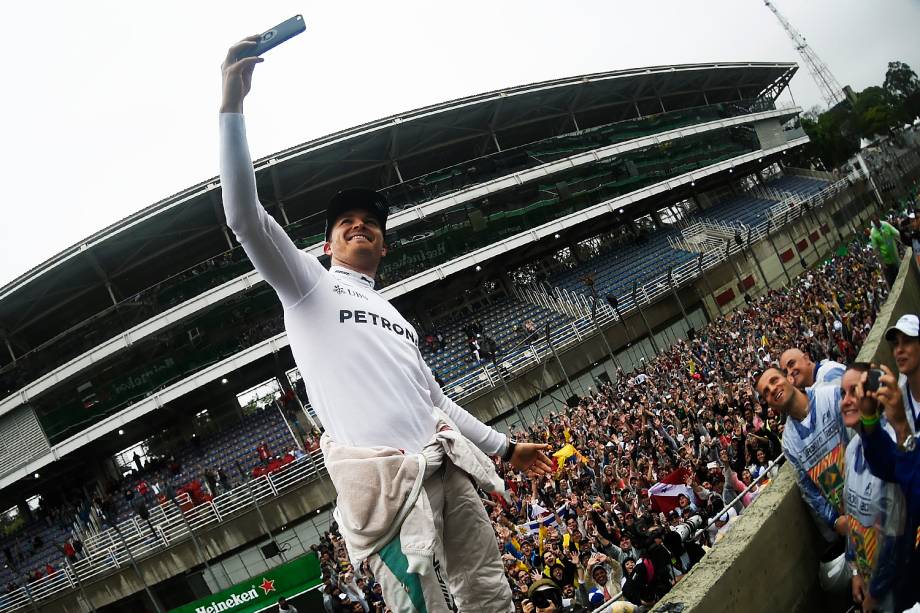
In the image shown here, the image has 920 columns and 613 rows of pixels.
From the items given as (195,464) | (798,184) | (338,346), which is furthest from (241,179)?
(798,184)

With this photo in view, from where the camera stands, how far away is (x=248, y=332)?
23688mm

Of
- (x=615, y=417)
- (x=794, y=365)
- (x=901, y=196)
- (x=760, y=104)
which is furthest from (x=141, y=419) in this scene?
(x=901, y=196)

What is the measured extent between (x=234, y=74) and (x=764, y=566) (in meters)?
3.44

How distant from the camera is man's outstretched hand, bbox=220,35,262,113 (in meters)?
1.87

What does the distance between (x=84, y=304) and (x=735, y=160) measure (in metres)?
38.0

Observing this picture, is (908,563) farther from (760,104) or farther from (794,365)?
(760,104)

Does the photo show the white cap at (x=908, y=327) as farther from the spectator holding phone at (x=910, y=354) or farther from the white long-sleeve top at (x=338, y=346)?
the white long-sleeve top at (x=338, y=346)

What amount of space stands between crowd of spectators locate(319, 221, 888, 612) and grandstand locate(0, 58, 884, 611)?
702 cm

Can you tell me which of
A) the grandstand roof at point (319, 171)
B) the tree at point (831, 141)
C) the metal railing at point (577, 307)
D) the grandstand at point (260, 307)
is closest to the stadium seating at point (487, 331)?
the grandstand at point (260, 307)

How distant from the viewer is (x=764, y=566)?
10.4 ft

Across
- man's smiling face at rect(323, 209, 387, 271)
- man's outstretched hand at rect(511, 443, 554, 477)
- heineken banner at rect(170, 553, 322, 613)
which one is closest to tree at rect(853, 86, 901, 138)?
heineken banner at rect(170, 553, 322, 613)

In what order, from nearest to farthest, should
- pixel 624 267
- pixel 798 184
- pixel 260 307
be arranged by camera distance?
pixel 260 307, pixel 624 267, pixel 798 184

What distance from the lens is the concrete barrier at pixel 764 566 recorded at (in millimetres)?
2734

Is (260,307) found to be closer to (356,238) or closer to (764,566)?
(356,238)
